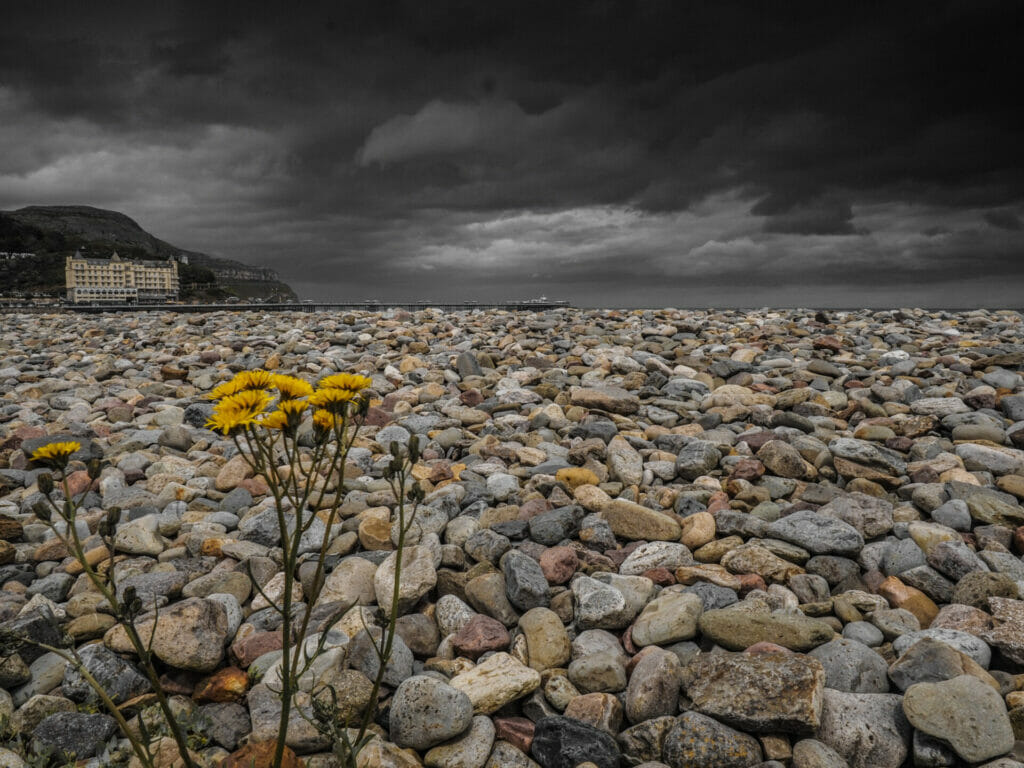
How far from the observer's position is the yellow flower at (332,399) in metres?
1.86

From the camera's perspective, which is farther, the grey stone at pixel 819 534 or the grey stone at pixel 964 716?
the grey stone at pixel 819 534

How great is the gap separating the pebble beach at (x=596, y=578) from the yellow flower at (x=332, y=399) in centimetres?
75

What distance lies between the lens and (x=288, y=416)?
1.72 meters

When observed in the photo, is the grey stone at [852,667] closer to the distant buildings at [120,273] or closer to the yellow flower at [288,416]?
the yellow flower at [288,416]

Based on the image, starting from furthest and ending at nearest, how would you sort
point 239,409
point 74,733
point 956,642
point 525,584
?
point 525,584, point 956,642, point 74,733, point 239,409

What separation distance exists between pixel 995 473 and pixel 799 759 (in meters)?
4.06

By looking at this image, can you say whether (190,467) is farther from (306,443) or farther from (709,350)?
(709,350)

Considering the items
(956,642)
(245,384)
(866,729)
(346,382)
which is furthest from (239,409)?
(956,642)

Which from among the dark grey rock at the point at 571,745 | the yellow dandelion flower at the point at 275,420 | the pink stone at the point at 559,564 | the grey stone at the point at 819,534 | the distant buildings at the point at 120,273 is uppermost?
the distant buildings at the point at 120,273

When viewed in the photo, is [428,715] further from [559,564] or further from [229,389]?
[229,389]

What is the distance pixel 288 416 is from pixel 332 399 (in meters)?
0.17

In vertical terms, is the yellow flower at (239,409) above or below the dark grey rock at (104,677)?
above

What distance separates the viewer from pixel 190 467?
19.2 feet

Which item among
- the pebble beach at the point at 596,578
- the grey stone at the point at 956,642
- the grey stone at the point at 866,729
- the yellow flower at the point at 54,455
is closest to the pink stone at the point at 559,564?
the pebble beach at the point at 596,578
